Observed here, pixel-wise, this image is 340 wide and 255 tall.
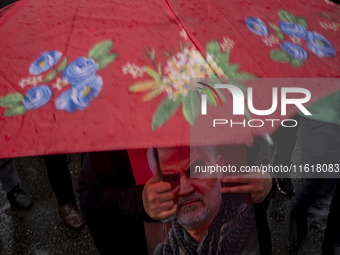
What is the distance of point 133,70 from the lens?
93 cm

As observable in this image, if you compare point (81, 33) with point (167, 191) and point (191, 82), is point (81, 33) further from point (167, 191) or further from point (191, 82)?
point (167, 191)

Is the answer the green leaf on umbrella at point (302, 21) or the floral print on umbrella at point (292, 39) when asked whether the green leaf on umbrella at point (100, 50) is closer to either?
the floral print on umbrella at point (292, 39)

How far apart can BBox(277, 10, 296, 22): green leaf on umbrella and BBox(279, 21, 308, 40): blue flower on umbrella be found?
0.06 feet

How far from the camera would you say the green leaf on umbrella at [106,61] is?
0.94 metres

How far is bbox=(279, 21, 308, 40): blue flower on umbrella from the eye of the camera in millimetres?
1101

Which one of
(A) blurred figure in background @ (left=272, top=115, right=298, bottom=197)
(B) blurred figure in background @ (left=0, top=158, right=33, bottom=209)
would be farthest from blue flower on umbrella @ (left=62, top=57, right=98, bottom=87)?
(A) blurred figure in background @ (left=272, top=115, right=298, bottom=197)

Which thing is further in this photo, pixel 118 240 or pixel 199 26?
pixel 118 240

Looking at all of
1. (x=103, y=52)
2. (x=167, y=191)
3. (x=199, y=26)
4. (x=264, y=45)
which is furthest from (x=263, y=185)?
(x=103, y=52)

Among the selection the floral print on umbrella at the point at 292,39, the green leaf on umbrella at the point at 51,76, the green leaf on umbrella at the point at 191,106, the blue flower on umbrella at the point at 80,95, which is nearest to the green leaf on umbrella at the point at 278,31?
the floral print on umbrella at the point at 292,39

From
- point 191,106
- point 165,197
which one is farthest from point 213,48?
point 165,197

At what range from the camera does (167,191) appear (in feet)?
3.74

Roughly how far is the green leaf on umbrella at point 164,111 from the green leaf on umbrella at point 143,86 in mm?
56

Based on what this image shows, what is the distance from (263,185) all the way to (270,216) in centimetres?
171

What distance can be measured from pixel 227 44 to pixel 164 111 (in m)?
0.30
